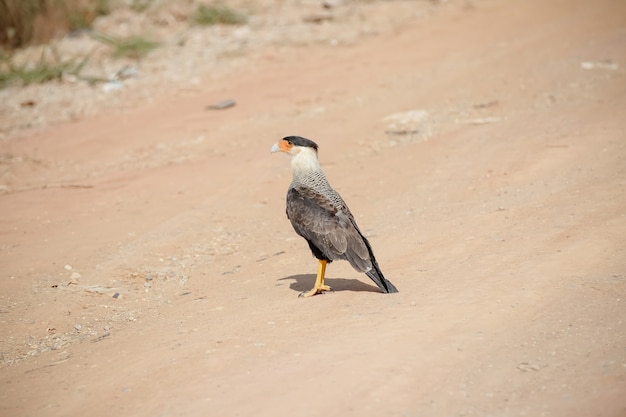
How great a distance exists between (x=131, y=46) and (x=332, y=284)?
10.6 meters

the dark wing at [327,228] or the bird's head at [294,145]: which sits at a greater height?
the bird's head at [294,145]

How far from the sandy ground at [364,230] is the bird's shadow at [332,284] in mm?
41

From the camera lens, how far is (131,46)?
16.8 m

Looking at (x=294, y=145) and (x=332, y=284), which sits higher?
(x=294, y=145)


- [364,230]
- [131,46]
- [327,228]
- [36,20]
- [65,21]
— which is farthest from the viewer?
[65,21]

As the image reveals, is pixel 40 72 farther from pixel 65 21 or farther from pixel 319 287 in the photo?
pixel 319 287

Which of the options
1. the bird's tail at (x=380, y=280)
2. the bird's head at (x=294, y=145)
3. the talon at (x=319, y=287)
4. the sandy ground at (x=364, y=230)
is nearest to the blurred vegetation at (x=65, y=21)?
the sandy ground at (x=364, y=230)

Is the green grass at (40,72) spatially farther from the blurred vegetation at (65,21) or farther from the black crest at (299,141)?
the black crest at (299,141)

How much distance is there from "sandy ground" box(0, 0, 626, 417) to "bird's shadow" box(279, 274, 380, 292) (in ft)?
0.14

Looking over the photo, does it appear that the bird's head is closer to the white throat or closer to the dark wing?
the white throat

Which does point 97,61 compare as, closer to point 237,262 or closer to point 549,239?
point 237,262

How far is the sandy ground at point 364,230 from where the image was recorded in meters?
5.69

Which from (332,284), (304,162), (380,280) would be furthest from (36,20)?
(380,280)

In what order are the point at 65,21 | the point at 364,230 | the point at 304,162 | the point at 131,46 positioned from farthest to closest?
the point at 65,21 < the point at 131,46 < the point at 364,230 < the point at 304,162
